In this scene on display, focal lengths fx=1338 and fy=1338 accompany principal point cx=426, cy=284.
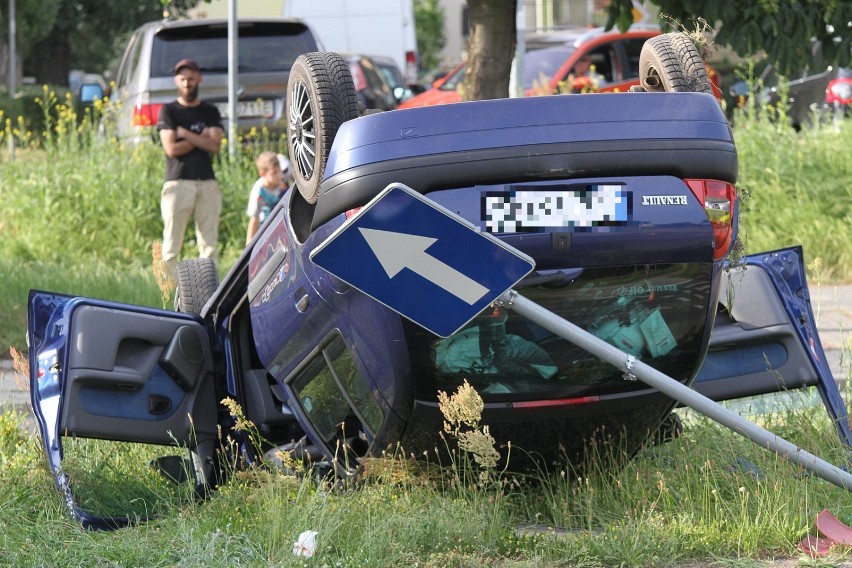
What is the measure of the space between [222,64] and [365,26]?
16.4m

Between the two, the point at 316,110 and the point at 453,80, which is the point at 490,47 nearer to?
the point at 316,110

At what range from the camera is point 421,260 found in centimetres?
358

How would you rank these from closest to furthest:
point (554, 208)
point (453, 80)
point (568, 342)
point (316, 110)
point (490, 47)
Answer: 1. point (554, 208)
2. point (568, 342)
3. point (316, 110)
4. point (490, 47)
5. point (453, 80)

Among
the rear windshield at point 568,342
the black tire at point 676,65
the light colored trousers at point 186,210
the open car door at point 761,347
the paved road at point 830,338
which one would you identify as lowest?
the paved road at point 830,338

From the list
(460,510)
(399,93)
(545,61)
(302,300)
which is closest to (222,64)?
(545,61)

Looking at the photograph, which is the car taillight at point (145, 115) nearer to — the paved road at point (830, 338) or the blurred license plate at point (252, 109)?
the blurred license plate at point (252, 109)

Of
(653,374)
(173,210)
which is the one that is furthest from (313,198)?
(173,210)

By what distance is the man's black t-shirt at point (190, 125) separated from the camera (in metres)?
10.2

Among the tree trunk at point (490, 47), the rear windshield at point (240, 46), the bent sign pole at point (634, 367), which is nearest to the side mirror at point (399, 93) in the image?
the rear windshield at point (240, 46)

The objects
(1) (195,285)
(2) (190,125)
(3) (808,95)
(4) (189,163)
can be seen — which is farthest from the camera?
(3) (808,95)

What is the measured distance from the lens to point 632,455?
4.49 meters

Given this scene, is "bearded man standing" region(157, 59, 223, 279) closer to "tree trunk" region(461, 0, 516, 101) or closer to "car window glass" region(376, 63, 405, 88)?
"tree trunk" region(461, 0, 516, 101)

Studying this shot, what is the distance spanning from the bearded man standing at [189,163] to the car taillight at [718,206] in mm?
6918

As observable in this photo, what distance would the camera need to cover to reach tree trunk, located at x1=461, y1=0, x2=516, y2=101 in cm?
886
